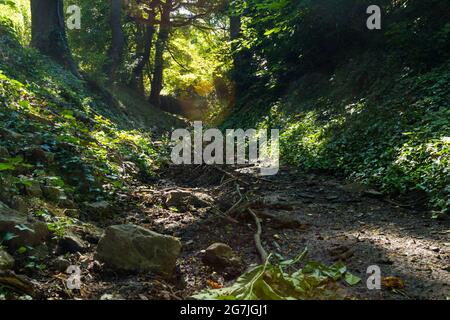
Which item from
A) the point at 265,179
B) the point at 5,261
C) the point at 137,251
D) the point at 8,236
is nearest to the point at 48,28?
the point at 265,179

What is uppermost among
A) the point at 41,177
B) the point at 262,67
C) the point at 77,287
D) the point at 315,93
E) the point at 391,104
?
the point at 262,67

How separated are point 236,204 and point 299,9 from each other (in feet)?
22.7

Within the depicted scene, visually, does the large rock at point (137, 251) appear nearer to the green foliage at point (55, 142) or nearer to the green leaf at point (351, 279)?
the green foliage at point (55, 142)

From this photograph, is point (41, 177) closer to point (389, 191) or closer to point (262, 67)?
point (389, 191)

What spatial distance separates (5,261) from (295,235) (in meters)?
2.82

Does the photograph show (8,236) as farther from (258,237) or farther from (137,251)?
(258,237)

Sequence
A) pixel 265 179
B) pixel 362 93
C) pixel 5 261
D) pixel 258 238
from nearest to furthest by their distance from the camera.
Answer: pixel 5 261
pixel 258 238
pixel 265 179
pixel 362 93

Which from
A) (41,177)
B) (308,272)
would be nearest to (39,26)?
(41,177)

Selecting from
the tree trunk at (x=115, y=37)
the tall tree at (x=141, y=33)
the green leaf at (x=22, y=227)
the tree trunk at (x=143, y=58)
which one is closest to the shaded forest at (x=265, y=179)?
the green leaf at (x=22, y=227)

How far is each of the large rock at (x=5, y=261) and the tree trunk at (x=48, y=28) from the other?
10.7 metres

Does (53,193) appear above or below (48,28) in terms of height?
below

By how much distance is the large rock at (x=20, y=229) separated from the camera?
3.05 m

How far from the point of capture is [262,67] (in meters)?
14.6

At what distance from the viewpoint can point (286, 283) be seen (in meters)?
2.91
